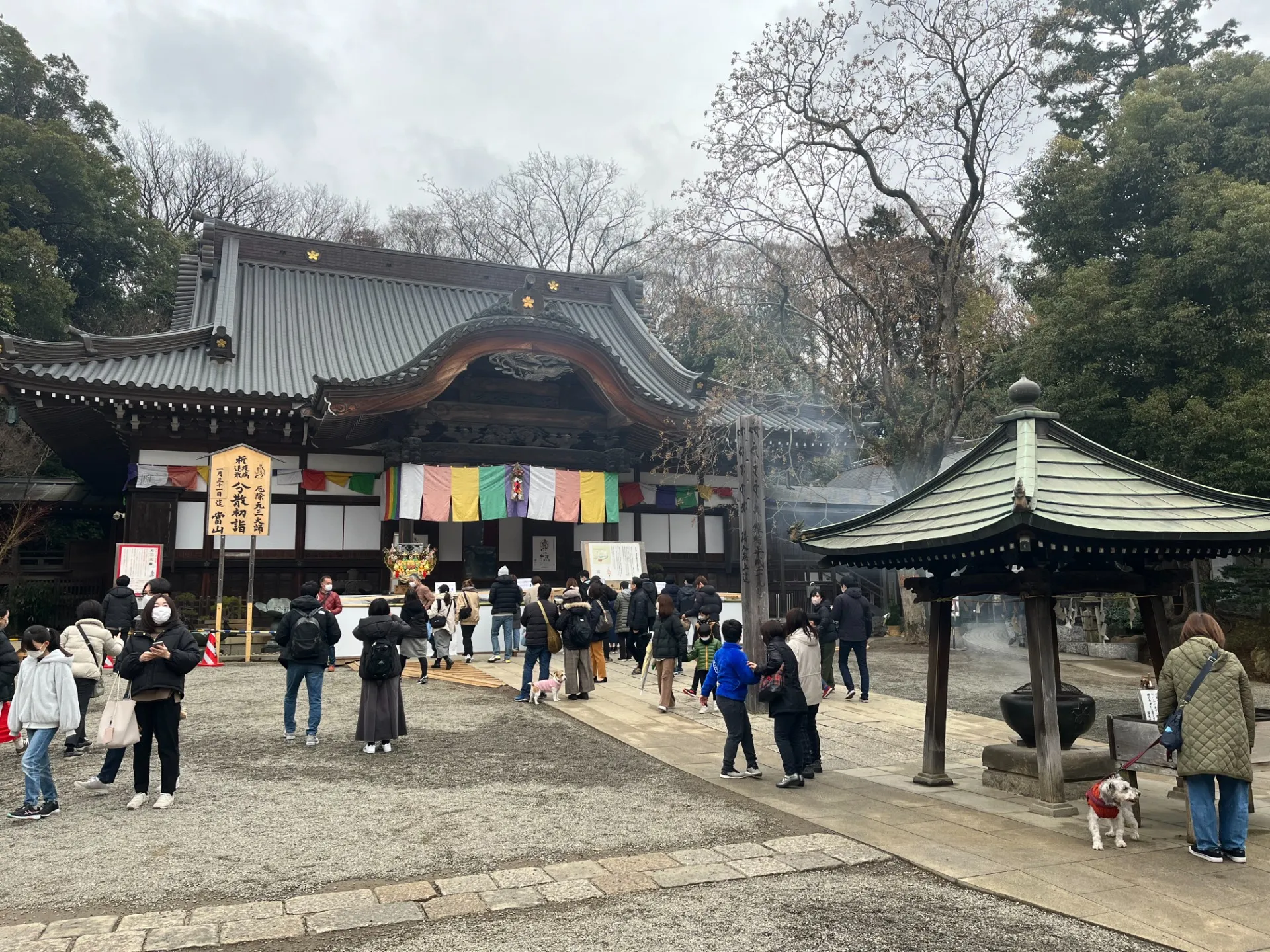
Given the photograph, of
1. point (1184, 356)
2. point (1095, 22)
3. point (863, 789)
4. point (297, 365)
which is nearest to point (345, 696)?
point (863, 789)

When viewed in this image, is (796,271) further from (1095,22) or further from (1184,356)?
(1095,22)

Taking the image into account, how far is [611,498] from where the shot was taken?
19438 millimetres

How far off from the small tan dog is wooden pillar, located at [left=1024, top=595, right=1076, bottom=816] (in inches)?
250

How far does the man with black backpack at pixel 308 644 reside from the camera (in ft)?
28.2

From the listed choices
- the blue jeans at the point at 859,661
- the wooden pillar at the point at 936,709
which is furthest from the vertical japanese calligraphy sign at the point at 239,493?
the wooden pillar at the point at 936,709

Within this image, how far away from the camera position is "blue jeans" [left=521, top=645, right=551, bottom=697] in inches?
451

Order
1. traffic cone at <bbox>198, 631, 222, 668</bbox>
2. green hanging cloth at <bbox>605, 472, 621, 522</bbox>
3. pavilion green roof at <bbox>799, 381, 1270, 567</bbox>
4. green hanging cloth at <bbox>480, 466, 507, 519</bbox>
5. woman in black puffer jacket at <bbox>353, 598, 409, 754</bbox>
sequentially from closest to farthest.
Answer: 1. pavilion green roof at <bbox>799, 381, 1270, 567</bbox>
2. woman in black puffer jacket at <bbox>353, 598, 409, 754</bbox>
3. traffic cone at <bbox>198, 631, 222, 668</bbox>
4. green hanging cloth at <bbox>480, 466, 507, 519</bbox>
5. green hanging cloth at <bbox>605, 472, 621, 522</bbox>

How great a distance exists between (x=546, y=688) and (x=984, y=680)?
774cm

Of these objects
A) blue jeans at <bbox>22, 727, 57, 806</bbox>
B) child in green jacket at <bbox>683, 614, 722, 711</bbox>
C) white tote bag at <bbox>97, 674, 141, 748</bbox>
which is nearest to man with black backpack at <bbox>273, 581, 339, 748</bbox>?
white tote bag at <bbox>97, 674, 141, 748</bbox>

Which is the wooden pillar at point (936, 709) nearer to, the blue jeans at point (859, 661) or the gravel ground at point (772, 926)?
the gravel ground at point (772, 926)

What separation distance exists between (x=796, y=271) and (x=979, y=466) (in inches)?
433

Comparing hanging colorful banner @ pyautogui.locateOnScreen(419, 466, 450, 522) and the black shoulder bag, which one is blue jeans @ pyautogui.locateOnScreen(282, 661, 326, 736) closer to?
the black shoulder bag

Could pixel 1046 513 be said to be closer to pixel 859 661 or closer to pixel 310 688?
pixel 859 661

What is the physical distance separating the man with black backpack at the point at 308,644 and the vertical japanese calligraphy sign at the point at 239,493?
723 centimetres
